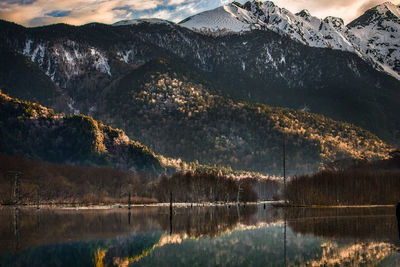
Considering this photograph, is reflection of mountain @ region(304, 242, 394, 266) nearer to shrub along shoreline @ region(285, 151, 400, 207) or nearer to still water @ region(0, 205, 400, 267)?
still water @ region(0, 205, 400, 267)

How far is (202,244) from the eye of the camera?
64625 mm

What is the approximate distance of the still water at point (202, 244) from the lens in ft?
171

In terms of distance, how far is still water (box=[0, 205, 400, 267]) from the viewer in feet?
171

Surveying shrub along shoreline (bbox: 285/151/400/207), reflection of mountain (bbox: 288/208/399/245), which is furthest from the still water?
shrub along shoreline (bbox: 285/151/400/207)

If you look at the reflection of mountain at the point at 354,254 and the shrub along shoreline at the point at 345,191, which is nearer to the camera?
the reflection of mountain at the point at 354,254

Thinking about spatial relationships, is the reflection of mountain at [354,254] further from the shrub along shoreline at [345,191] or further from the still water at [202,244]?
the shrub along shoreline at [345,191]

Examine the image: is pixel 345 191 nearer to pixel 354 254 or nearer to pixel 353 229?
pixel 353 229

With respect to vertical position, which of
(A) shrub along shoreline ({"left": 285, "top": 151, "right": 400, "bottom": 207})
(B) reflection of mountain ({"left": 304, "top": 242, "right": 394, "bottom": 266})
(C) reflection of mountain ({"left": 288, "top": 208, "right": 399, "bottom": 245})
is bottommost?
(B) reflection of mountain ({"left": 304, "top": 242, "right": 394, "bottom": 266})

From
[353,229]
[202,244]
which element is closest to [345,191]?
[353,229]

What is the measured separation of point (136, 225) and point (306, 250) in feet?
122

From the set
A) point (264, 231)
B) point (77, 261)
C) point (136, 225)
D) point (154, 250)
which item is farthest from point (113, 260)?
point (136, 225)

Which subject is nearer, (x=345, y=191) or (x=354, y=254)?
(x=354, y=254)

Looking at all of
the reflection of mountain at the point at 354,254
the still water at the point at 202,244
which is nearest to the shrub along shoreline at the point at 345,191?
the still water at the point at 202,244

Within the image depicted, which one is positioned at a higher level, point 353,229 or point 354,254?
point 353,229
